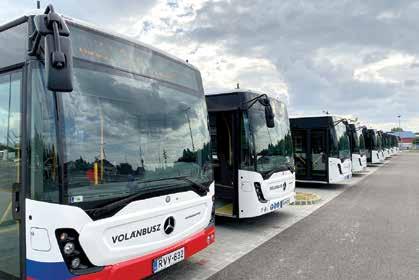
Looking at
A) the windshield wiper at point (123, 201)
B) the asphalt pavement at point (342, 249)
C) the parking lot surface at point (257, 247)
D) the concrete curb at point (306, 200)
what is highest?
the windshield wiper at point (123, 201)

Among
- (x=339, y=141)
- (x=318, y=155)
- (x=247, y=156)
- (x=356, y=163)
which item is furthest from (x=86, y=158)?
(x=356, y=163)

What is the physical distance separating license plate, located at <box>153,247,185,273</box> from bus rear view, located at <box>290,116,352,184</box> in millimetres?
10260

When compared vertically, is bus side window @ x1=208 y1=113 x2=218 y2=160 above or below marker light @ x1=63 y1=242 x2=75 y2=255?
above

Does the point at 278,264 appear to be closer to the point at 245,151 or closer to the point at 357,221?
the point at 245,151

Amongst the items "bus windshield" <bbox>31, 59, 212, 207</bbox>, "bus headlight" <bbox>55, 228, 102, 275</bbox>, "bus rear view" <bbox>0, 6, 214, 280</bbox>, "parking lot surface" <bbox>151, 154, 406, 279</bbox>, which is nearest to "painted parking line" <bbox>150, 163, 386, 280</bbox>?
"parking lot surface" <bbox>151, 154, 406, 279</bbox>

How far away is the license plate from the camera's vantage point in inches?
148

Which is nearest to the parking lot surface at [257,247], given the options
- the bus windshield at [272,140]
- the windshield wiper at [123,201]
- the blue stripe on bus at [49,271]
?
the bus windshield at [272,140]

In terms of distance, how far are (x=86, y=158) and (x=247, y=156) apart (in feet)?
13.5

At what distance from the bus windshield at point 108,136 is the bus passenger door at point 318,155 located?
9.88m

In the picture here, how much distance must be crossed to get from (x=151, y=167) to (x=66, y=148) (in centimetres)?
101

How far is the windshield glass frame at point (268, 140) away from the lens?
23.2 feet

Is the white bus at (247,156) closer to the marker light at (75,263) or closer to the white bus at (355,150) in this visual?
the marker light at (75,263)

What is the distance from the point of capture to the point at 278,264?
523cm

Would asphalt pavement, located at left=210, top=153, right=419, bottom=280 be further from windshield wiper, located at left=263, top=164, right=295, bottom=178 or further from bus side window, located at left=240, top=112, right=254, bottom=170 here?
bus side window, located at left=240, top=112, right=254, bottom=170
